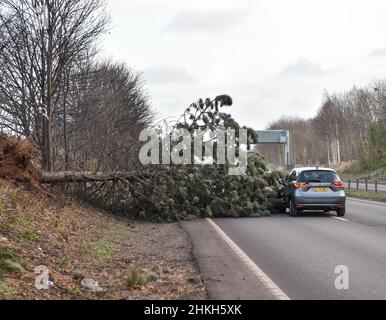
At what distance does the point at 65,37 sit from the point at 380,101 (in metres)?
49.1

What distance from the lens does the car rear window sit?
18.6 meters

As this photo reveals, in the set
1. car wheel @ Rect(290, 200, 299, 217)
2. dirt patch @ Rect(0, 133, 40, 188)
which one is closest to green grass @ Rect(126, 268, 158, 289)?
dirt patch @ Rect(0, 133, 40, 188)

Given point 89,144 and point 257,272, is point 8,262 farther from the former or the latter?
point 89,144

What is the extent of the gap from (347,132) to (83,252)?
223ft

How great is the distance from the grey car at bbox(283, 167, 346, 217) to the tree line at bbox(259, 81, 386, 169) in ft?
129

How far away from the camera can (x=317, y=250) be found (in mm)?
11383

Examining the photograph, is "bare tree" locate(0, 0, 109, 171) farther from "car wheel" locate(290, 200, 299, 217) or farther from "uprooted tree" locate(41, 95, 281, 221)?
"car wheel" locate(290, 200, 299, 217)

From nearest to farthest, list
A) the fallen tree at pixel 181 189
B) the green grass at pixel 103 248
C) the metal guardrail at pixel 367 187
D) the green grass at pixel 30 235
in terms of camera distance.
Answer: the green grass at pixel 30 235 < the green grass at pixel 103 248 < the fallen tree at pixel 181 189 < the metal guardrail at pixel 367 187

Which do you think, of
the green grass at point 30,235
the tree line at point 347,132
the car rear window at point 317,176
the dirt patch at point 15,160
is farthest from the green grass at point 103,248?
the tree line at point 347,132

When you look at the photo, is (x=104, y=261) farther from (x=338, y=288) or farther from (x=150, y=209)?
(x=150, y=209)

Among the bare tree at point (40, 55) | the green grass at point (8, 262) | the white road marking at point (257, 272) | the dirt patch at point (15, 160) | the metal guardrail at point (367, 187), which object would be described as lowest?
the white road marking at point (257, 272)

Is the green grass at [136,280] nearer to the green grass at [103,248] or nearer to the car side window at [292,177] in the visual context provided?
the green grass at [103,248]

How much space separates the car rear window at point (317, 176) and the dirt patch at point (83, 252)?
5183 millimetres

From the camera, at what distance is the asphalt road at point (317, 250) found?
7.95 metres
